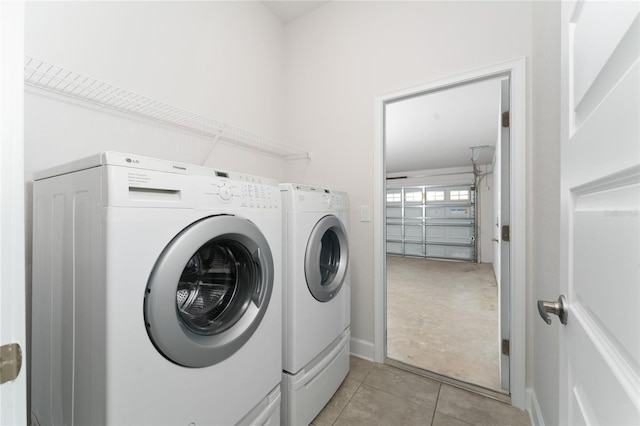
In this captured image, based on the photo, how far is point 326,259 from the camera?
1.67 meters

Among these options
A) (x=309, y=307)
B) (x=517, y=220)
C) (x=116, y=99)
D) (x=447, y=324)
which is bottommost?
(x=447, y=324)

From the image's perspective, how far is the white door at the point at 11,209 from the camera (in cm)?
38

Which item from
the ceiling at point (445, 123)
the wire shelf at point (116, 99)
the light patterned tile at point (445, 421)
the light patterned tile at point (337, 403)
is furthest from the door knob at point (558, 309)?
the wire shelf at point (116, 99)

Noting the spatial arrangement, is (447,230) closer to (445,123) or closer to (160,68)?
(445,123)

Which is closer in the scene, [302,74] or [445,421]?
[445,421]

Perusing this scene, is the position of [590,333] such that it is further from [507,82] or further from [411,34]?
[411,34]

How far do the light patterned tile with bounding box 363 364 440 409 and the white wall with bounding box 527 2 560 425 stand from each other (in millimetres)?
499

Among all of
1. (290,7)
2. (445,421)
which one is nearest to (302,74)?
(290,7)

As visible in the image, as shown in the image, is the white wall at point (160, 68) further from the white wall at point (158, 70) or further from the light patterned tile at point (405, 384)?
the light patterned tile at point (405, 384)

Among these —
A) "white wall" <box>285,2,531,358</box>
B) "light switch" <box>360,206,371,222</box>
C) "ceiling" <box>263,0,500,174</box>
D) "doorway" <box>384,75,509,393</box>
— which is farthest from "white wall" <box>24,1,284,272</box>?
"doorway" <box>384,75,509,393</box>

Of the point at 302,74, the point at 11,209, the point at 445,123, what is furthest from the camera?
the point at 445,123

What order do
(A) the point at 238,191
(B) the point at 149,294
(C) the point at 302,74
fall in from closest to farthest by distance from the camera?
(B) the point at 149,294 < (A) the point at 238,191 < (C) the point at 302,74

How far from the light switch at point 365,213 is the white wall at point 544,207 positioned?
37.0 inches

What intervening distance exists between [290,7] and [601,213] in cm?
250
